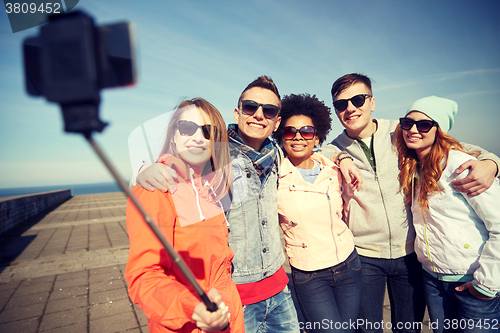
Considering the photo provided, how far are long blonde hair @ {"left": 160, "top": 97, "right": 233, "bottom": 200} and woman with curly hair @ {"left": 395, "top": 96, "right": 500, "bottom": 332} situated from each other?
1.52 metres

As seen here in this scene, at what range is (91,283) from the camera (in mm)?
4371

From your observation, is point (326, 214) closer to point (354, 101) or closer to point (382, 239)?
point (382, 239)

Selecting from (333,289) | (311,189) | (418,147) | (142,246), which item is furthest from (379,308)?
(142,246)

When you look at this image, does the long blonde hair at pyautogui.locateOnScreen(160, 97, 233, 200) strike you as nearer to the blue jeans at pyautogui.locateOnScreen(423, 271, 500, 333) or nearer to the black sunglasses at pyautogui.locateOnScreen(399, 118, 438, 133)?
the black sunglasses at pyautogui.locateOnScreen(399, 118, 438, 133)

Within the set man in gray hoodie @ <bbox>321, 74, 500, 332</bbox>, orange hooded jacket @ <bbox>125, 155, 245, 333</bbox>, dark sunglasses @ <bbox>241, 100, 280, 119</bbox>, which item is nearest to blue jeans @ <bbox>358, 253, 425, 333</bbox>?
man in gray hoodie @ <bbox>321, 74, 500, 332</bbox>

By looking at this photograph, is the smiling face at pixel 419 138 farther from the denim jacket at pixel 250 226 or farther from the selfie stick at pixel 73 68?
the selfie stick at pixel 73 68

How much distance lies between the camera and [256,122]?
2.05m

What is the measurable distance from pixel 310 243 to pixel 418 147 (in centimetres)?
117

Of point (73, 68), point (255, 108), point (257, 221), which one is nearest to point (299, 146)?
point (255, 108)

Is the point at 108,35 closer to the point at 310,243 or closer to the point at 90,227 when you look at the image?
the point at 310,243

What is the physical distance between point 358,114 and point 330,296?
1.62m

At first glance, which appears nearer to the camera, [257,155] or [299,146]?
[257,155]

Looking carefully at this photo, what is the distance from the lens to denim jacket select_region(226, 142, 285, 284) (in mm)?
1746

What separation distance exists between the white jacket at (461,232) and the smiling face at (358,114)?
0.72 metres
